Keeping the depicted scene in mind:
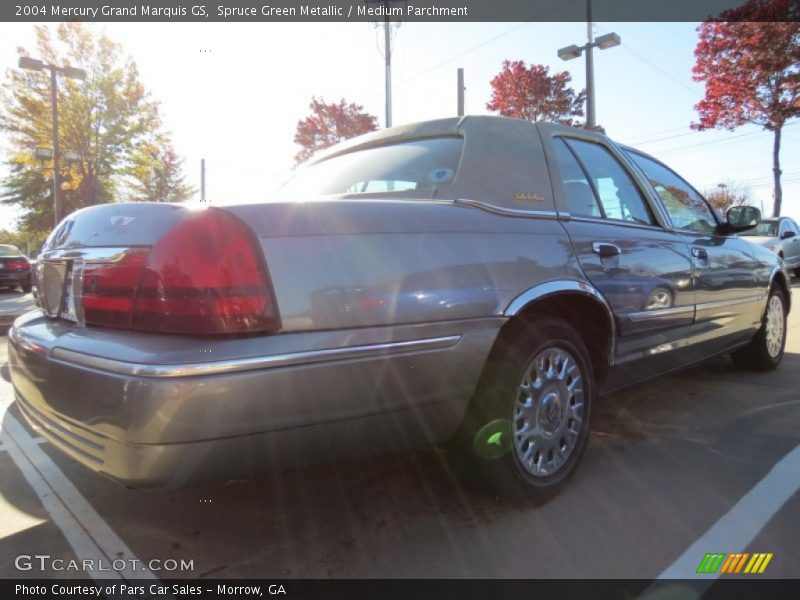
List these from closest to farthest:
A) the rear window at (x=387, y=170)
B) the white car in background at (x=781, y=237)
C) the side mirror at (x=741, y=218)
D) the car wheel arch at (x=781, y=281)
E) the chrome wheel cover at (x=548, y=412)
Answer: the chrome wheel cover at (x=548, y=412)
the rear window at (x=387, y=170)
the side mirror at (x=741, y=218)
the car wheel arch at (x=781, y=281)
the white car in background at (x=781, y=237)

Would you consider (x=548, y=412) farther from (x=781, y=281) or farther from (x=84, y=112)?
(x=84, y=112)

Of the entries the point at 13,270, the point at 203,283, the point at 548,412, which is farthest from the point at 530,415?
the point at 13,270

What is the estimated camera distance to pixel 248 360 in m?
1.62

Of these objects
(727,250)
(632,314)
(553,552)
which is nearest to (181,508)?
(553,552)

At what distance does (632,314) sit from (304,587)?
2033mm

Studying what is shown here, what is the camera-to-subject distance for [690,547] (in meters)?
2.14

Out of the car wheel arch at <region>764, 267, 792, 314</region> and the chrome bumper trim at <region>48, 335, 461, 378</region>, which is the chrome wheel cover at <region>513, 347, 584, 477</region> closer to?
the chrome bumper trim at <region>48, 335, 461, 378</region>

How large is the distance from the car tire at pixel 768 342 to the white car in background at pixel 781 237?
330 inches

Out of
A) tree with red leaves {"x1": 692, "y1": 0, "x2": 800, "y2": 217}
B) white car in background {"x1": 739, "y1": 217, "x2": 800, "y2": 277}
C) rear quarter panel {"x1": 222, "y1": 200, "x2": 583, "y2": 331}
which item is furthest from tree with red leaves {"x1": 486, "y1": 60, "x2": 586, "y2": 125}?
rear quarter panel {"x1": 222, "y1": 200, "x2": 583, "y2": 331}

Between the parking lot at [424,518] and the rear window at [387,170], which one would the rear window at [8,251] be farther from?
the rear window at [387,170]

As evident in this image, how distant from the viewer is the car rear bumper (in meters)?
1.57

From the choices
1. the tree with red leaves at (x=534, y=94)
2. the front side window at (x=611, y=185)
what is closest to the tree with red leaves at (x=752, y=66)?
the tree with red leaves at (x=534, y=94)

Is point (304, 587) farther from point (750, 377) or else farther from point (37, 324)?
point (750, 377)

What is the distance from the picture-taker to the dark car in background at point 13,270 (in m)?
14.8
